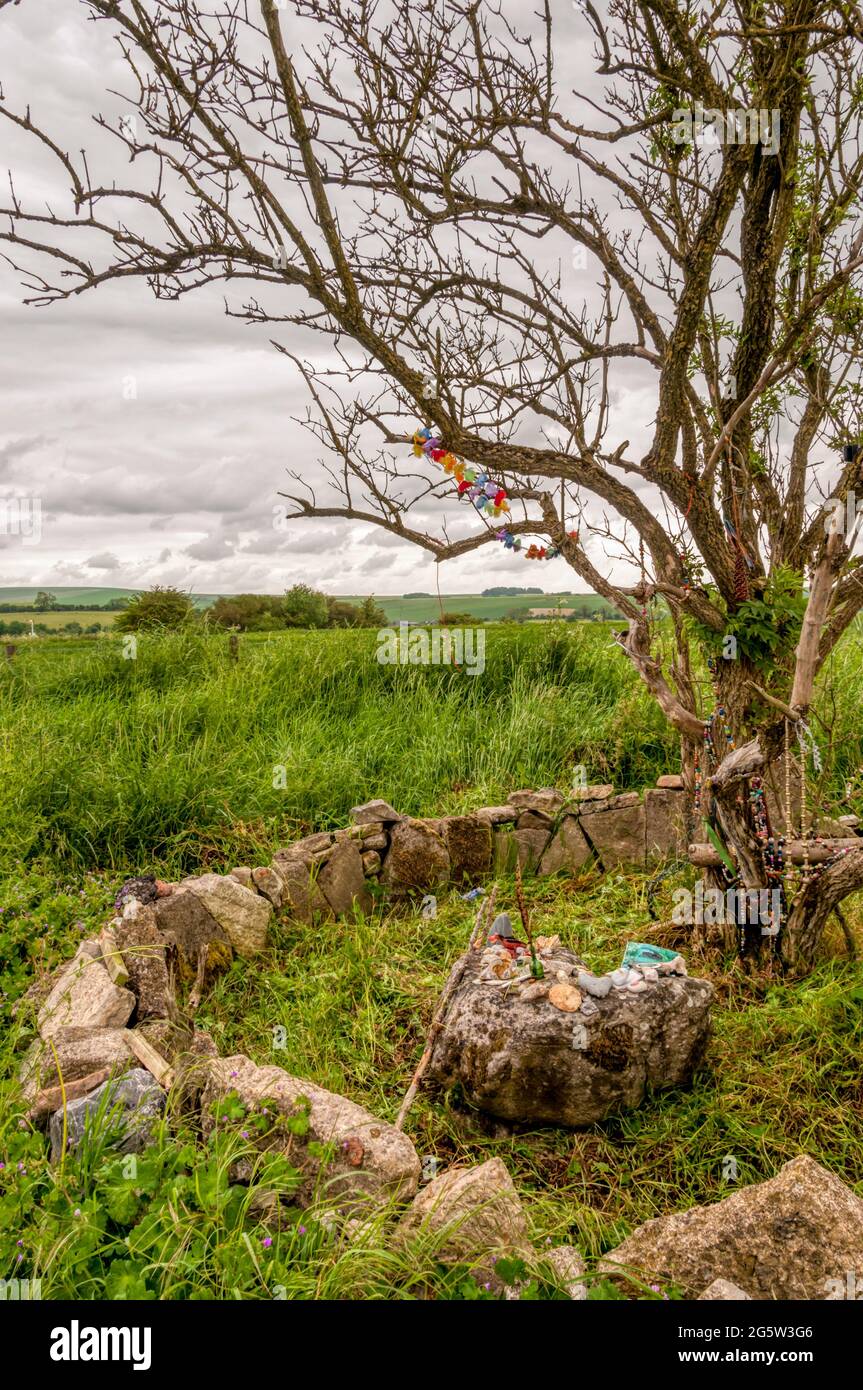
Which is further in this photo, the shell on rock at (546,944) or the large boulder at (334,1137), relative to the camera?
the shell on rock at (546,944)

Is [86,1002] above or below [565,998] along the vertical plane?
below

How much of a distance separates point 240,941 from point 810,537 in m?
3.66

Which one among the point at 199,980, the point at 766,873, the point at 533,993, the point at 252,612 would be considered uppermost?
the point at 252,612

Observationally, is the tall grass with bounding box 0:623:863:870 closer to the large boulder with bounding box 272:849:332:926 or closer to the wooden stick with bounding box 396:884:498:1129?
the large boulder with bounding box 272:849:332:926

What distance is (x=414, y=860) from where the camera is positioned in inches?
205

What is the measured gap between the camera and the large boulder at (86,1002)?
3383 mm

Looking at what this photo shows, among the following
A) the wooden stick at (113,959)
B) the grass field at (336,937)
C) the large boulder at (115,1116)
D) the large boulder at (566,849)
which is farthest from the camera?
the large boulder at (566,849)

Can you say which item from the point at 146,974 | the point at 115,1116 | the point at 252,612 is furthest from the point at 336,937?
the point at 252,612

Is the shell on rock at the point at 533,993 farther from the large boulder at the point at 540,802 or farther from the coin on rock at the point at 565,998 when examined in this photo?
the large boulder at the point at 540,802

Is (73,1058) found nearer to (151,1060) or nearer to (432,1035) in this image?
(151,1060)

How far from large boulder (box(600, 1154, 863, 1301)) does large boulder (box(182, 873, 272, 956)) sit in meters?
2.62

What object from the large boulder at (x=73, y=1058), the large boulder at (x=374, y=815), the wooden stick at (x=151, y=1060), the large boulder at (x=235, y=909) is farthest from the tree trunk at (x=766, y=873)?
the large boulder at (x=73, y=1058)

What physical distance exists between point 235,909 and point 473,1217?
8.16 ft
